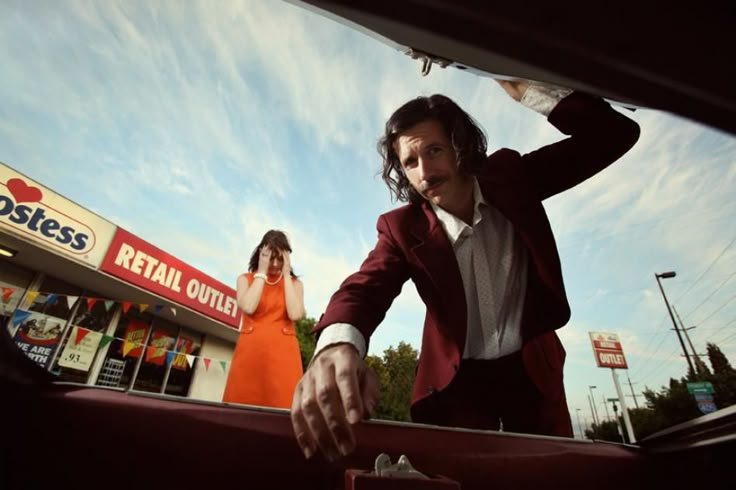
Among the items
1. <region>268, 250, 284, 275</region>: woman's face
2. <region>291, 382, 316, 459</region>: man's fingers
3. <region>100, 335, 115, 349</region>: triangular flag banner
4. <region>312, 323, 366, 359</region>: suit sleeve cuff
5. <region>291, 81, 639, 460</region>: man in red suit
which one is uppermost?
<region>100, 335, 115, 349</region>: triangular flag banner

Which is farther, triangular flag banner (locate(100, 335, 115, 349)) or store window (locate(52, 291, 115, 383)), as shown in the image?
triangular flag banner (locate(100, 335, 115, 349))

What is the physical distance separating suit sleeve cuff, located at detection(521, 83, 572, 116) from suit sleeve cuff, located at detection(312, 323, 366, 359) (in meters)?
0.94

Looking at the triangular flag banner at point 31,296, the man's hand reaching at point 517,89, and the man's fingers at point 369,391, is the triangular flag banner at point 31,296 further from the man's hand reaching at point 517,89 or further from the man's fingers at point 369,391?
the man's hand reaching at point 517,89

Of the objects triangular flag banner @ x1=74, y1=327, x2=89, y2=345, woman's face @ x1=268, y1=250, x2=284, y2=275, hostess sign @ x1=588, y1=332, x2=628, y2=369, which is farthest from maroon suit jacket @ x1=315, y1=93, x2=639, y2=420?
hostess sign @ x1=588, y1=332, x2=628, y2=369

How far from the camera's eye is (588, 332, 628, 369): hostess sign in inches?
486

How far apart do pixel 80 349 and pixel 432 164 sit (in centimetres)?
1039

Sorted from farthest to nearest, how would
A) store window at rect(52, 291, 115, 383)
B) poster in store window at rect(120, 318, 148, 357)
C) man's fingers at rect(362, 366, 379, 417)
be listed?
poster in store window at rect(120, 318, 148, 357) → store window at rect(52, 291, 115, 383) → man's fingers at rect(362, 366, 379, 417)

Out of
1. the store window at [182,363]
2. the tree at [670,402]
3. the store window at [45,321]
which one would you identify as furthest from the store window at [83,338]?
the tree at [670,402]

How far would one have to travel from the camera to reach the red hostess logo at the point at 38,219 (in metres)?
6.39

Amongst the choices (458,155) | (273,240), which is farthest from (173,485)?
(273,240)

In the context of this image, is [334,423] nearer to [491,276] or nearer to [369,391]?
[369,391]

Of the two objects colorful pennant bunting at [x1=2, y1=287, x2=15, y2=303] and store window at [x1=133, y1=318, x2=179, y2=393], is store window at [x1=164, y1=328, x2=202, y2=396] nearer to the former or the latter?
Result: store window at [x1=133, y1=318, x2=179, y2=393]

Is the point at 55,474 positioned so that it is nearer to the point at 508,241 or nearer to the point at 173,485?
the point at 173,485

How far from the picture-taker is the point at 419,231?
1.58 meters
